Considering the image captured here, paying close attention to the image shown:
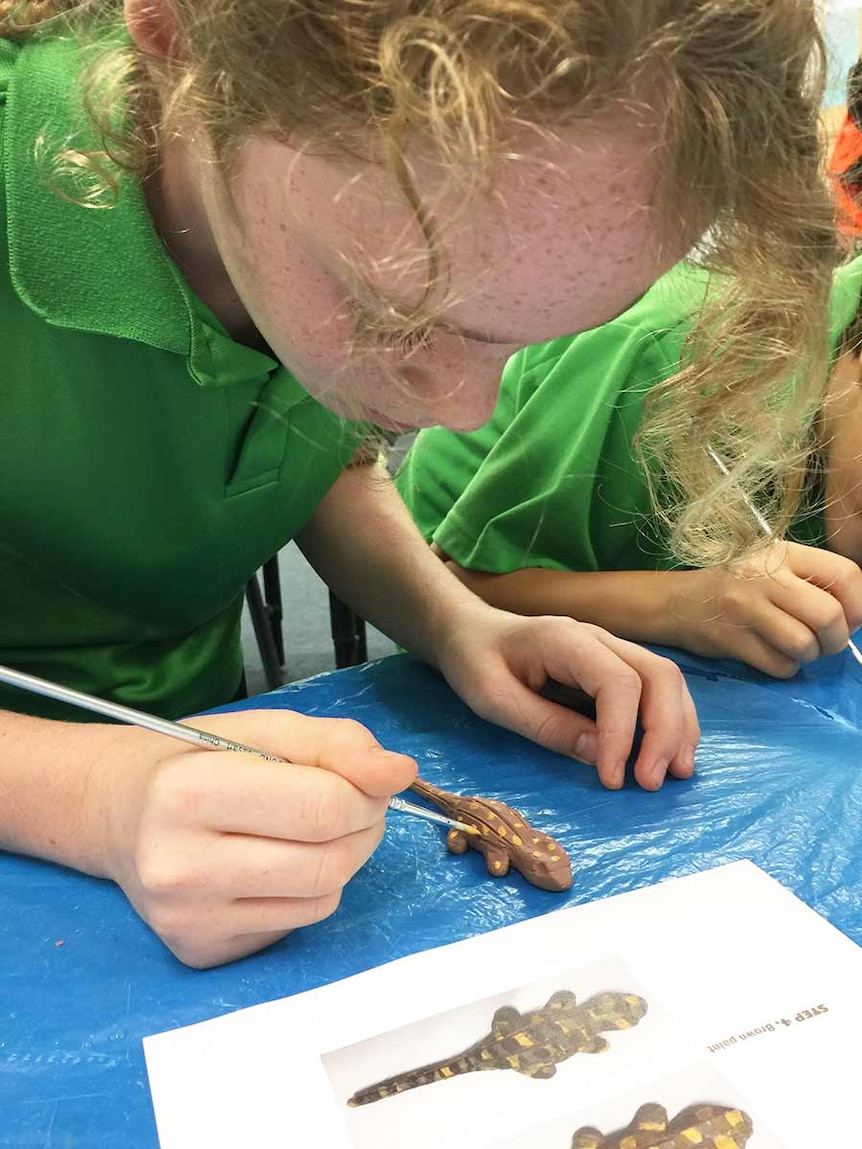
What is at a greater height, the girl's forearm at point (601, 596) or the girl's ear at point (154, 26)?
the girl's ear at point (154, 26)

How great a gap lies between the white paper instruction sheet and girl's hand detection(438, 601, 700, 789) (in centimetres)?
13

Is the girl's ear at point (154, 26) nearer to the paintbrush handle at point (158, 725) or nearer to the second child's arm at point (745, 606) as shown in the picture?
the paintbrush handle at point (158, 725)

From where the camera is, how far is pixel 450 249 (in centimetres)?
36

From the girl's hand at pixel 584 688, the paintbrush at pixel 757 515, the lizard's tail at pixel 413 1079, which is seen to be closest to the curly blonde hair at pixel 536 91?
the paintbrush at pixel 757 515

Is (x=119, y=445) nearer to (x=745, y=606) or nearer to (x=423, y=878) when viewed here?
(x=423, y=878)

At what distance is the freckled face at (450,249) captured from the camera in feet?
1.15

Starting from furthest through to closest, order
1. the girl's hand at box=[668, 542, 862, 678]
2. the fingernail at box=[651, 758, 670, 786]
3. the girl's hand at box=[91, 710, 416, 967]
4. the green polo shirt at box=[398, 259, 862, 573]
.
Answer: the green polo shirt at box=[398, 259, 862, 573] → the girl's hand at box=[668, 542, 862, 678] → the fingernail at box=[651, 758, 670, 786] → the girl's hand at box=[91, 710, 416, 967]

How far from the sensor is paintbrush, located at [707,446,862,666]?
0.63m

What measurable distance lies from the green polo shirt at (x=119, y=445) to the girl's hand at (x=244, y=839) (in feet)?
0.79

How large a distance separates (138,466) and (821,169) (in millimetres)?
442

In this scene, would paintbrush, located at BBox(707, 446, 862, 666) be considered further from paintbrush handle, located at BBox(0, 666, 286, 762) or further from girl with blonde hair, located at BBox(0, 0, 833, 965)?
paintbrush handle, located at BBox(0, 666, 286, 762)

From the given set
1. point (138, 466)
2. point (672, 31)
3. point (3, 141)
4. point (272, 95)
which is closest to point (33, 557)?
point (138, 466)

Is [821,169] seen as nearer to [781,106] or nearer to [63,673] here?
[781,106]

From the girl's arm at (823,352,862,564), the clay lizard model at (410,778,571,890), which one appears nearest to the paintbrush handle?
the clay lizard model at (410,778,571,890)
